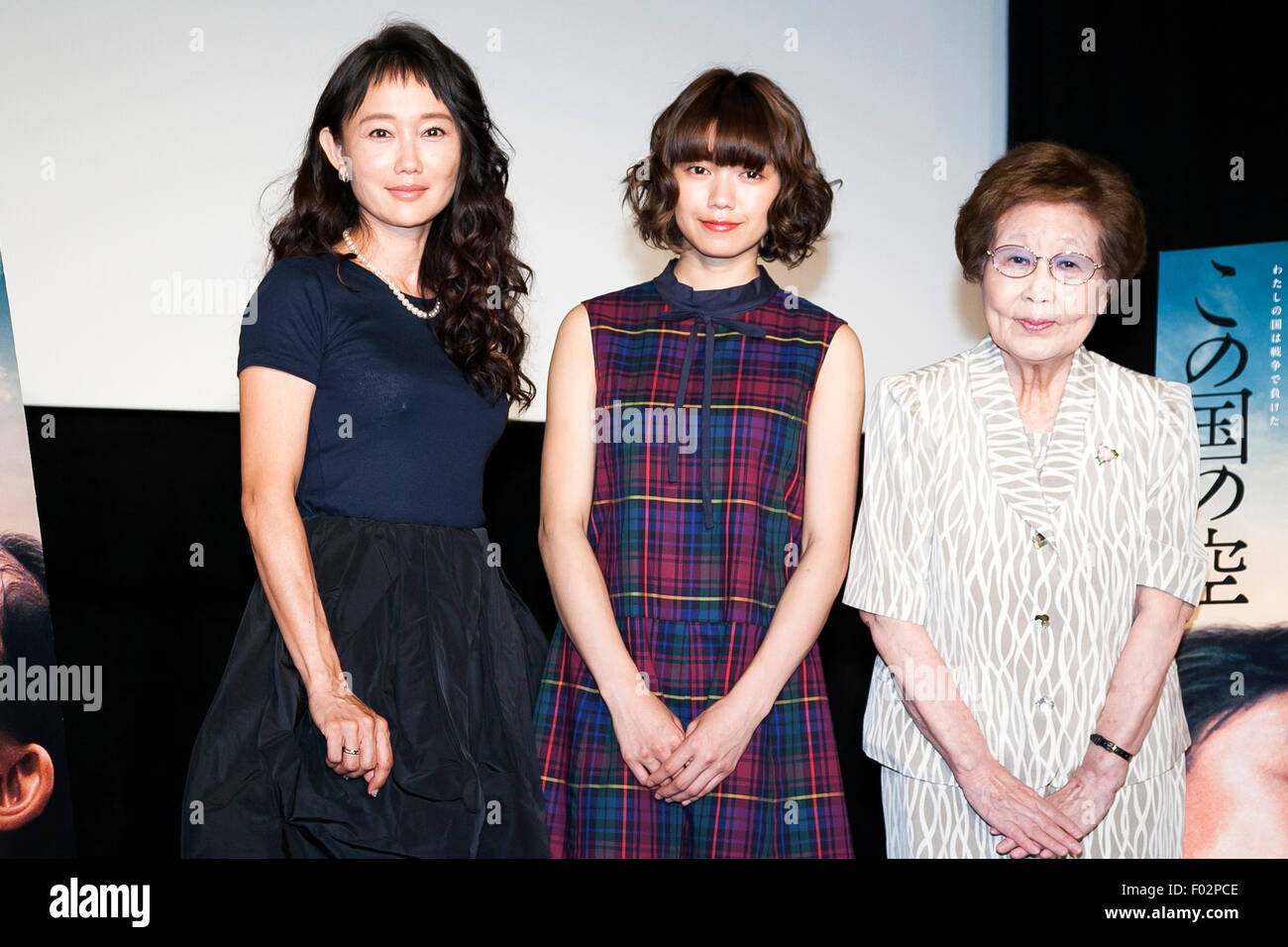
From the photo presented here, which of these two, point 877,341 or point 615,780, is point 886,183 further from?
point 615,780

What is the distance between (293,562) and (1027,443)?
119 centimetres

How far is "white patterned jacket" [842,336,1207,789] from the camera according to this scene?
2174 mm

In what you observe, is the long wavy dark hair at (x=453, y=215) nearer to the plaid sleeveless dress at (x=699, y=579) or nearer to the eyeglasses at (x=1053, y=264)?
the plaid sleeveless dress at (x=699, y=579)

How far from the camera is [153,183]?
3.51 meters

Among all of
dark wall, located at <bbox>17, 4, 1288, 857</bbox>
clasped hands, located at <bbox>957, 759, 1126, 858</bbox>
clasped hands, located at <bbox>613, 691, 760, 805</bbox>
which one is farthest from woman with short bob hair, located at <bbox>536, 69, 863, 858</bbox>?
dark wall, located at <bbox>17, 4, 1288, 857</bbox>

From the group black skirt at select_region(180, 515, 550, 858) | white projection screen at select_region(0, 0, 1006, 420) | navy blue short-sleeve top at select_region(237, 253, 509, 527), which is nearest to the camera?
black skirt at select_region(180, 515, 550, 858)

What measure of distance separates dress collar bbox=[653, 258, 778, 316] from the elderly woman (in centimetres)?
29

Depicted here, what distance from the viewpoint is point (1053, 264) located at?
2.16 m

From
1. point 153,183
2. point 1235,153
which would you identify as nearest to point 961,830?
point 1235,153

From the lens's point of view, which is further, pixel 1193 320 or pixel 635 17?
pixel 635 17

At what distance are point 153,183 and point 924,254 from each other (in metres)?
2.11

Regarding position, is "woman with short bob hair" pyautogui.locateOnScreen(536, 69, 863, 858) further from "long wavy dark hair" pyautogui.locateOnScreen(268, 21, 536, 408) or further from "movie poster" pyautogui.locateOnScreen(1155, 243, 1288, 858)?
"movie poster" pyautogui.locateOnScreen(1155, 243, 1288, 858)

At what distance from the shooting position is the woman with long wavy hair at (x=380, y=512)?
1881mm

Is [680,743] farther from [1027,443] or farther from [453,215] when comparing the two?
[453,215]
